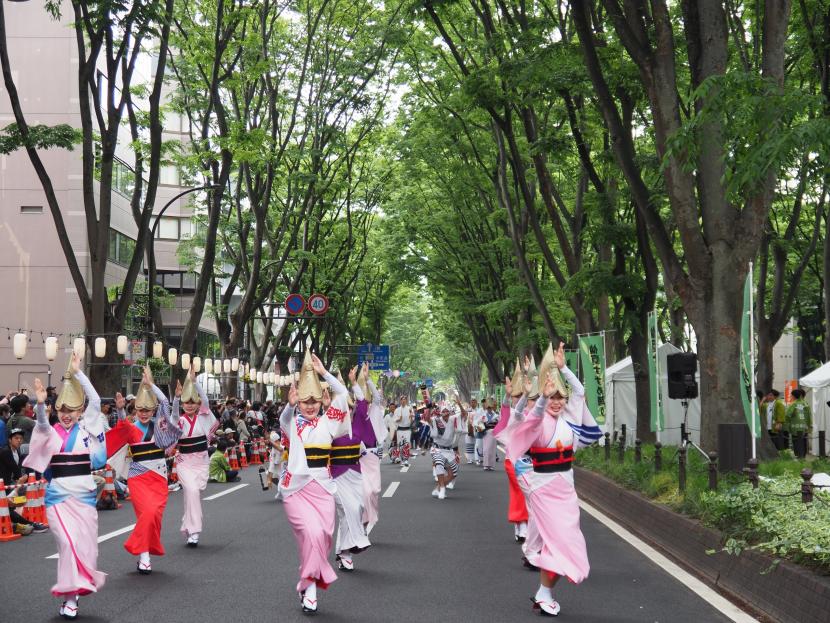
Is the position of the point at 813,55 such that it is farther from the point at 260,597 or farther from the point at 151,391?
the point at 260,597

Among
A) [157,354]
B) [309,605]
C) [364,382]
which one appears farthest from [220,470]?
[309,605]

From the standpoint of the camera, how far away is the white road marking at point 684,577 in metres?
7.48

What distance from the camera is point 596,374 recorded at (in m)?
20.1

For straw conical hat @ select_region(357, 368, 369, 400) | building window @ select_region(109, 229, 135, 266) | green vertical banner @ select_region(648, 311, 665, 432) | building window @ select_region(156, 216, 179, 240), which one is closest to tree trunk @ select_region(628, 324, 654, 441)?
green vertical banner @ select_region(648, 311, 665, 432)

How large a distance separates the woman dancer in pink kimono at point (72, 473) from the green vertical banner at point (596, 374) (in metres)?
12.5

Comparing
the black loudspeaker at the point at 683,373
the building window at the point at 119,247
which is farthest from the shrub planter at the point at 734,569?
the building window at the point at 119,247

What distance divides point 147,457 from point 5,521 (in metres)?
3.39

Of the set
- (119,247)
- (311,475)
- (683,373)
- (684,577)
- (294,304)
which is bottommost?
(684,577)

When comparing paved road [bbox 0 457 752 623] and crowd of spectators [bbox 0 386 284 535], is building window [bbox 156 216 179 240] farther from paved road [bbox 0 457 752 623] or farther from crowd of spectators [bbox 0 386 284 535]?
paved road [bbox 0 457 752 623]

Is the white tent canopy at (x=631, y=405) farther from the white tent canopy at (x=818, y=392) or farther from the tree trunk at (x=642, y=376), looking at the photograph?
the tree trunk at (x=642, y=376)

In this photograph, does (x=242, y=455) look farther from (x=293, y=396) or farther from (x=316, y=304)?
(x=293, y=396)

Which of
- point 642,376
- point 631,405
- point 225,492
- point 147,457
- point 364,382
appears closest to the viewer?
point 147,457

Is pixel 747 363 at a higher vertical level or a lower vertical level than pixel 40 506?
higher

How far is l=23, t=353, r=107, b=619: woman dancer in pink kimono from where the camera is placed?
795 centimetres
